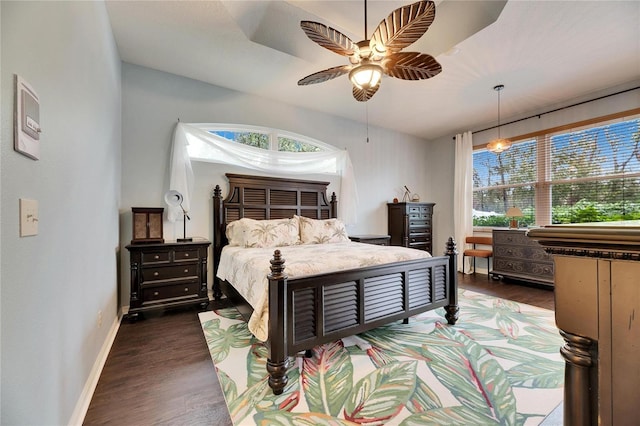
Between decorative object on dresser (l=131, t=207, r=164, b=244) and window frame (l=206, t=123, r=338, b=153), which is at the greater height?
window frame (l=206, t=123, r=338, b=153)

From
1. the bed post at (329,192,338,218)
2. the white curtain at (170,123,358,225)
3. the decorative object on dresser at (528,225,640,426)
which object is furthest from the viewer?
the bed post at (329,192,338,218)

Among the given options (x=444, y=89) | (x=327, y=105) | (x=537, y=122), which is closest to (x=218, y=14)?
(x=327, y=105)

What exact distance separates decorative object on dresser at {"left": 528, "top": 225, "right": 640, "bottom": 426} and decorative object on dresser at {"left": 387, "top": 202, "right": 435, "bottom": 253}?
4.59 meters

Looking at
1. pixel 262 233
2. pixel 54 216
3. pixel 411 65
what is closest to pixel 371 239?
pixel 262 233

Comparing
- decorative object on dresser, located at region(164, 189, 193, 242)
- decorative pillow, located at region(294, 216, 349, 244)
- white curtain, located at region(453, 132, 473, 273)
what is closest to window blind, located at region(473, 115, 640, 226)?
white curtain, located at region(453, 132, 473, 273)

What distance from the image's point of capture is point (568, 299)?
0.61 meters

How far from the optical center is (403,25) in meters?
1.82

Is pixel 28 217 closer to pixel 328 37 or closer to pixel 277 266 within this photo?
pixel 277 266

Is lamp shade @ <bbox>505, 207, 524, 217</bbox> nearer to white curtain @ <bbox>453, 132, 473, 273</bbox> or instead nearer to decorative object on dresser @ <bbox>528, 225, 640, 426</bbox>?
white curtain @ <bbox>453, 132, 473, 273</bbox>

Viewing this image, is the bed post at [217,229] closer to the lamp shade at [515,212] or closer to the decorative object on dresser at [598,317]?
the decorative object on dresser at [598,317]

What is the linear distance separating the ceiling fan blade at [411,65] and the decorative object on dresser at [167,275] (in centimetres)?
268

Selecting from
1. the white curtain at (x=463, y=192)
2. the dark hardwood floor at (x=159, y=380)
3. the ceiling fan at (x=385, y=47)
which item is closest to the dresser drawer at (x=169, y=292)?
the dark hardwood floor at (x=159, y=380)

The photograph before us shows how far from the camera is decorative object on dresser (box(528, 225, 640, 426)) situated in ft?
1.73

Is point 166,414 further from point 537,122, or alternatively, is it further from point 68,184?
point 537,122
